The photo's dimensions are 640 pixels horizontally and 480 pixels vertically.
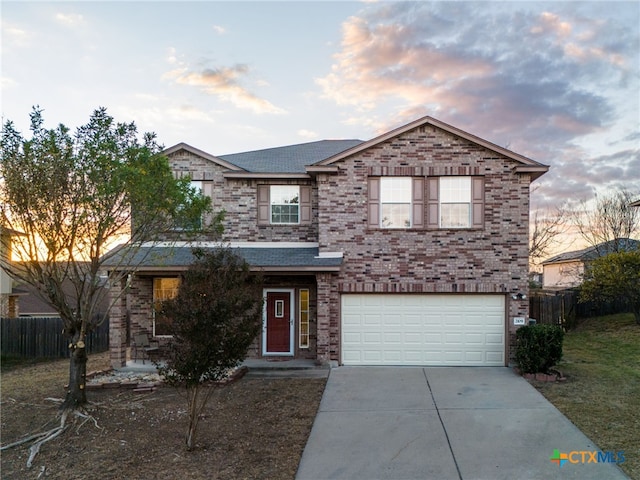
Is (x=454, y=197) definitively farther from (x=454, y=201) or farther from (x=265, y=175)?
(x=265, y=175)

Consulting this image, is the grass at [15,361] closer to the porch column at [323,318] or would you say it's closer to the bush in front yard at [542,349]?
the porch column at [323,318]

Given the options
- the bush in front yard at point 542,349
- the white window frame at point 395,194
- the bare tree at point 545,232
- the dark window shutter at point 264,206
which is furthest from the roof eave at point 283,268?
the bare tree at point 545,232

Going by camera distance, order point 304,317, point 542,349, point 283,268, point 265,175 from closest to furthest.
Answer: point 542,349 < point 283,268 < point 304,317 < point 265,175

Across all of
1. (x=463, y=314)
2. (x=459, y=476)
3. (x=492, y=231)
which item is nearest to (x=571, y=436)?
(x=459, y=476)

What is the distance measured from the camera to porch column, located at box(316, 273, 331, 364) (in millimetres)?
12203

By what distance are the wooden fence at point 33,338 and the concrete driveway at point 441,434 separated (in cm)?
1128

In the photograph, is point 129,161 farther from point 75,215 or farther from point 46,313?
point 46,313

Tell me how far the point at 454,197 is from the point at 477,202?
65 centimetres

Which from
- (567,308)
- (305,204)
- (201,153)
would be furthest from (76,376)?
(567,308)

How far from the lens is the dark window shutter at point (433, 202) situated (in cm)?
1257

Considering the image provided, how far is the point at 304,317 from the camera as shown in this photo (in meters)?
13.4

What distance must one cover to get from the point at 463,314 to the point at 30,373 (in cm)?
1296

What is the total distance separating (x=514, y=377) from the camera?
35.7ft

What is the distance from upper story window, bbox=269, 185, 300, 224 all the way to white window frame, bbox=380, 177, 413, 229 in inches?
107
